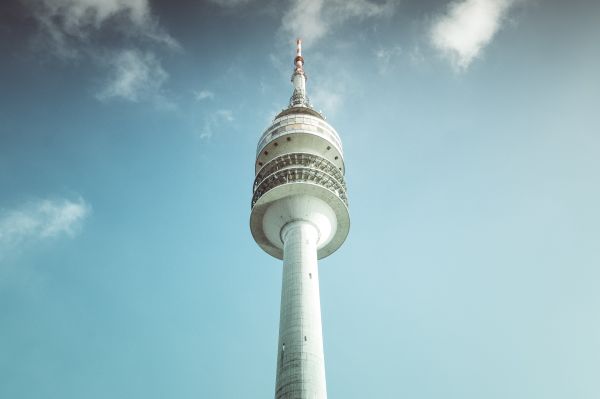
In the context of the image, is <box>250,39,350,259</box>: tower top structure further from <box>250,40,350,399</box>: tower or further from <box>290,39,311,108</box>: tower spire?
<box>290,39,311,108</box>: tower spire

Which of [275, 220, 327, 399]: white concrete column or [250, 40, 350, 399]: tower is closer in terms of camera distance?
[275, 220, 327, 399]: white concrete column

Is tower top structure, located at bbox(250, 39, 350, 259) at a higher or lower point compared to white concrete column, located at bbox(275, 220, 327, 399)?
higher

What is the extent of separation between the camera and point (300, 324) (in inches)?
1352

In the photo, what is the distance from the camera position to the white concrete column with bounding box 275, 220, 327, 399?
3155 cm

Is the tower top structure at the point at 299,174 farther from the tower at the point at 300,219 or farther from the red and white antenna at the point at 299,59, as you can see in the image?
the red and white antenna at the point at 299,59

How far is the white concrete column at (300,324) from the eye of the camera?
3155cm

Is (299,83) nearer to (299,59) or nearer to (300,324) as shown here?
(299,59)

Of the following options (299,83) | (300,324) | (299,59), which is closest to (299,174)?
(300,324)

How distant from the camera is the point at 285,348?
33.5 m

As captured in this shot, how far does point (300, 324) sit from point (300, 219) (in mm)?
10793

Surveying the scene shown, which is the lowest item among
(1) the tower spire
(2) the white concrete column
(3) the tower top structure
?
(2) the white concrete column

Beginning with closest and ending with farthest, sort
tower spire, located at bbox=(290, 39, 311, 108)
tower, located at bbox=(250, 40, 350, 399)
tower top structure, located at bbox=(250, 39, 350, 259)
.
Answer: tower, located at bbox=(250, 40, 350, 399)
tower top structure, located at bbox=(250, 39, 350, 259)
tower spire, located at bbox=(290, 39, 311, 108)

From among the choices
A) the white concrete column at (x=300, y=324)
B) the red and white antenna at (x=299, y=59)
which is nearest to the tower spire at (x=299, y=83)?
the red and white antenna at (x=299, y=59)

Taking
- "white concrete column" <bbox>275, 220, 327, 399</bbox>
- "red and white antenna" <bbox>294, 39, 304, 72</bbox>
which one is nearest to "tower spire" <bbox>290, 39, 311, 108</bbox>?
"red and white antenna" <bbox>294, 39, 304, 72</bbox>
